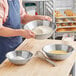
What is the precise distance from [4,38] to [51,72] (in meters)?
0.70

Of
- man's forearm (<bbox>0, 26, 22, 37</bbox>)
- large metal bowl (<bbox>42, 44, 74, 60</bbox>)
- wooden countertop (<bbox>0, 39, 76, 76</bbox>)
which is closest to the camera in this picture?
wooden countertop (<bbox>0, 39, 76, 76</bbox>)

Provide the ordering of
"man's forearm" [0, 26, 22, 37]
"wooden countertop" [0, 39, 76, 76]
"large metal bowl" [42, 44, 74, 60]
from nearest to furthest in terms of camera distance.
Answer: "wooden countertop" [0, 39, 76, 76], "large metal bowl" [42, 44, 74, 60], "man's forearm" [0, 26, 22, 37]

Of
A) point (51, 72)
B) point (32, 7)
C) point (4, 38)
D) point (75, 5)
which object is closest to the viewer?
point (51, 72)

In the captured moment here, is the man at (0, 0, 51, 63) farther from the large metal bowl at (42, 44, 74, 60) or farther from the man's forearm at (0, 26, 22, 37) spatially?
the large metal bowl at (42, 44, 74, 60)

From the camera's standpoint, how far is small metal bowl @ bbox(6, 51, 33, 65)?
5.74ft

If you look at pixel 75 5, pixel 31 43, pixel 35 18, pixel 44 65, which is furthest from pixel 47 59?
pixel 75 5

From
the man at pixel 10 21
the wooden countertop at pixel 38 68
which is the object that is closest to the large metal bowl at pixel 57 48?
the wooden countertop at pixel 38 68

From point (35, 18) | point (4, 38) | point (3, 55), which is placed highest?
point (35, 18)

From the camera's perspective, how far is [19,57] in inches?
71.7

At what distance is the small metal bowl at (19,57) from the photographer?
175 centimetres

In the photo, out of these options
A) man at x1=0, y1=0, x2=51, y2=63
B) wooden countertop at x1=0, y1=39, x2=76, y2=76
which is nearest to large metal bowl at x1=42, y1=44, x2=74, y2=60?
wooden countertop at x1=0, y1=39, x2=76, y2=76

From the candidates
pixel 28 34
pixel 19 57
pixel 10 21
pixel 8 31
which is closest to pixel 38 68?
pixel 19 57

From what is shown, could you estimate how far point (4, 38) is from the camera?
2.23m

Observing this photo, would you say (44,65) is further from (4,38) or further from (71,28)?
(71,28)
